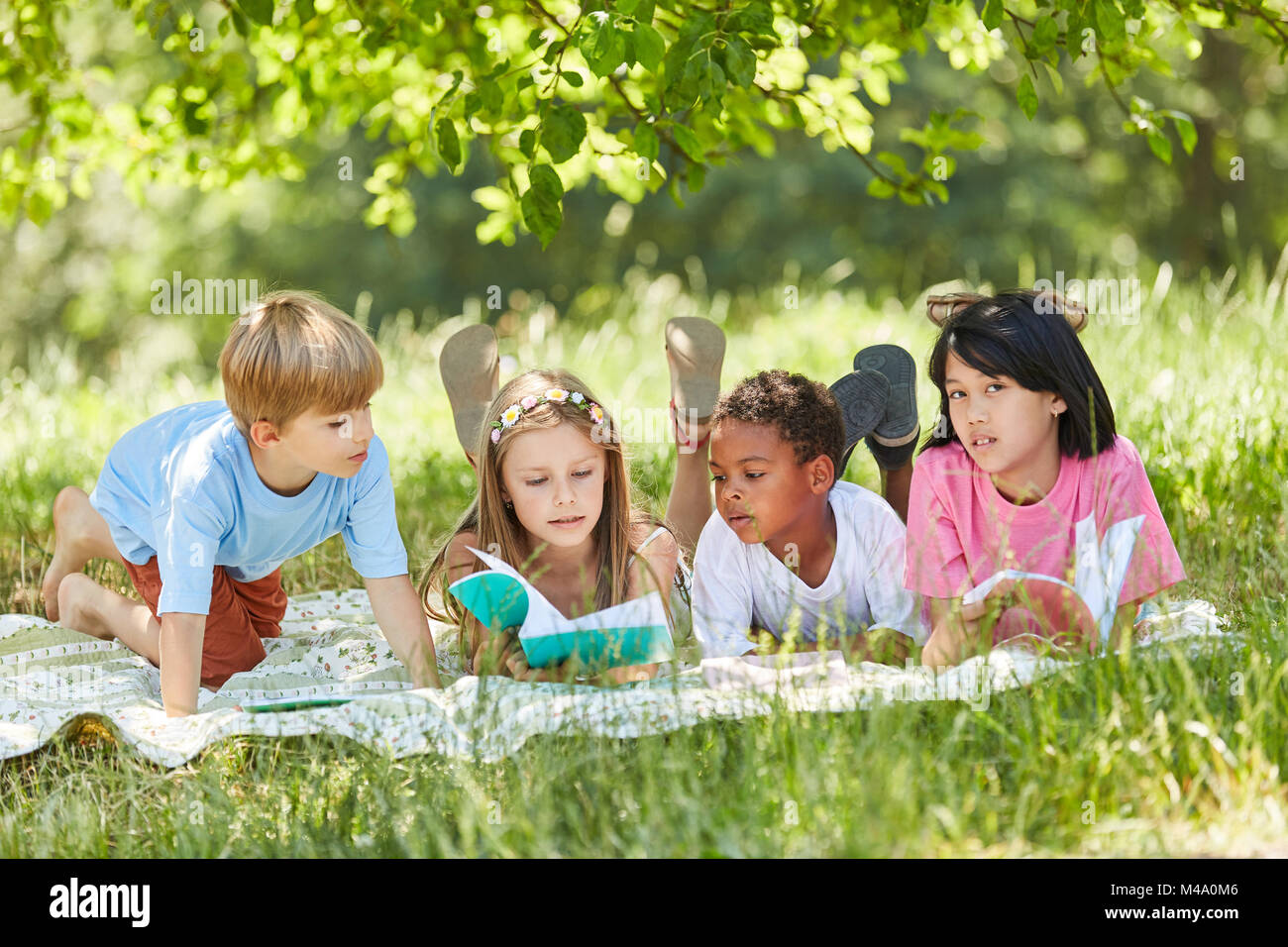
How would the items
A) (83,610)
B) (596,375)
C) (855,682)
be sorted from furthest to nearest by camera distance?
(596,375) → (83,610) → (855,682)

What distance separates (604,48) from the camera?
9.17 ft

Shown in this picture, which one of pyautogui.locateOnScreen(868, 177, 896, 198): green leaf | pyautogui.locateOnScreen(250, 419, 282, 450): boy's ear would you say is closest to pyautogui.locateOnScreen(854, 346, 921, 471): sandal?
pyautogui.locateOnScreen(868, 177, 896, 198): green leaf

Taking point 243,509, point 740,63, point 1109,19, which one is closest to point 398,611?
point 243,509

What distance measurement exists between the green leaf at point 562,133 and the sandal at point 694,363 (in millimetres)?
767

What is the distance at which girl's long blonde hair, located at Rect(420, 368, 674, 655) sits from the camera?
3361 mm

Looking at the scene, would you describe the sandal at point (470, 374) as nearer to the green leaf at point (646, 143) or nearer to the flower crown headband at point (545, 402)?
the flower crown headband at point (545, 402)

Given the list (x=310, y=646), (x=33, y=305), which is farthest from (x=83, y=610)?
(x=33, y=305)

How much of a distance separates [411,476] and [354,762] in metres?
2.78

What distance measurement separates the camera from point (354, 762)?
2451mm

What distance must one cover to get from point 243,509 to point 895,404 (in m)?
1.91

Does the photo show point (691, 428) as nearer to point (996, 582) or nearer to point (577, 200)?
point (996, 582)

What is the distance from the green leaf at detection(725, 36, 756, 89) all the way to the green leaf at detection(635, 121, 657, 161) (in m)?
0.35

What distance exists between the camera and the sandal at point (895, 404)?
370cm
